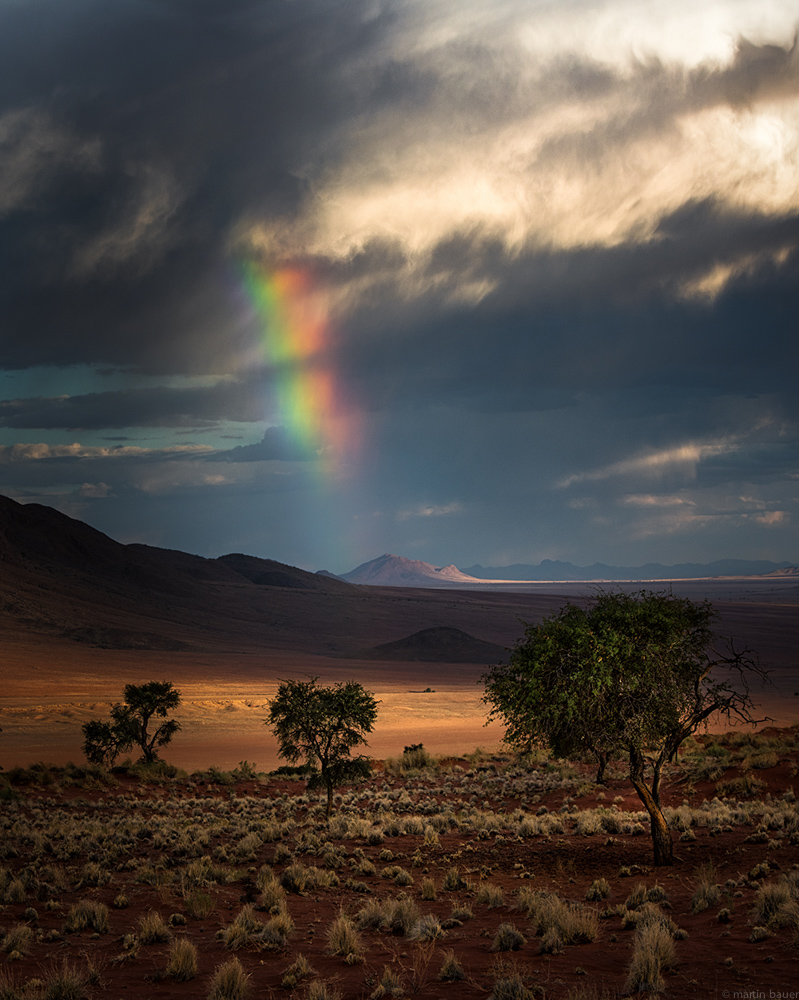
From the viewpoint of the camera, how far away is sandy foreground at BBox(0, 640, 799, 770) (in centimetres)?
5147

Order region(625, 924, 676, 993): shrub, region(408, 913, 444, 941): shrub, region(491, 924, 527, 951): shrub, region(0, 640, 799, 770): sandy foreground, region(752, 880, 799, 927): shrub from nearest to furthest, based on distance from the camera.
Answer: region(625, 924, 676, 993): shrub < region(752, 880, 799, 927): shrub < region(491, 924, 527, 951): shrub < region(408, 913, 444, 941): shrub < region(0, 640, 799, 770): sandy foreground

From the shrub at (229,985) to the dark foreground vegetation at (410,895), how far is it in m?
0.02

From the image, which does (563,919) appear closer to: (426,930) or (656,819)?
(426,930)

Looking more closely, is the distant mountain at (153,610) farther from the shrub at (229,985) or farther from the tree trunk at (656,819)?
the shrub at (229,985)

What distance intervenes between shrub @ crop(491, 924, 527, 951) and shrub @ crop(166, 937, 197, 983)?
4.03 m

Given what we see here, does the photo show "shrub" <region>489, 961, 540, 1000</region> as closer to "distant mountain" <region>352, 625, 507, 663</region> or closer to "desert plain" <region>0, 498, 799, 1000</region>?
"desert plain" <region>0, 498, 799, 1000</region>

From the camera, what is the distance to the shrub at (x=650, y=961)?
8594 millimetres

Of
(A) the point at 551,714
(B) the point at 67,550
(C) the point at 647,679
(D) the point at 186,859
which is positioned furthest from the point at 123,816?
(B) the point at 67,550

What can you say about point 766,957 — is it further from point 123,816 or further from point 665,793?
point 123,816

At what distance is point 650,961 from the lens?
29.0ft

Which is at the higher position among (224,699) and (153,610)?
(153,610)

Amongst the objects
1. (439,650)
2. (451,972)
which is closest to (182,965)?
(451,972)

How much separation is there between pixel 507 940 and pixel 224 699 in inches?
2684

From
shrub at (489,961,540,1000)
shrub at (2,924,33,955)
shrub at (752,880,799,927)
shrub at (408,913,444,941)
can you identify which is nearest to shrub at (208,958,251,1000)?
shrub at (489,961,540,1000)
